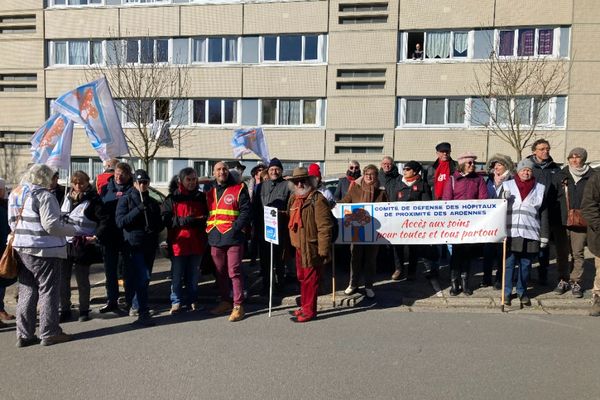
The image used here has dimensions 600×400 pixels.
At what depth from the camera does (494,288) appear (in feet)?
22.8

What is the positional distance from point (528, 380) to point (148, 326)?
4.12 metres

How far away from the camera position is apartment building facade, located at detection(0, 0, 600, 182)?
60.6ft

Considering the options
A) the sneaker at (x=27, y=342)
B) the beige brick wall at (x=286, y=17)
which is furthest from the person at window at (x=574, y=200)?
the beige brick wall at (x=286, y=17)

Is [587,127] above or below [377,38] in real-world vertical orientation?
below

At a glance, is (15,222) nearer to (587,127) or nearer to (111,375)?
(111,375)

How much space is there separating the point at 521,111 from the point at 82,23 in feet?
65.0

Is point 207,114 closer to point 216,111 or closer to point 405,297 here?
point 216,111

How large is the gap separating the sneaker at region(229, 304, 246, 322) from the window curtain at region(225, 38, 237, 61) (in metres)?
17.1

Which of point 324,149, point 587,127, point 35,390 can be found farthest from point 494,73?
point 35,390

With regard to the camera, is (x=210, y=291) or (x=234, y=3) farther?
(x=234, y=3)

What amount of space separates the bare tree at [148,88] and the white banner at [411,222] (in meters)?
13.3

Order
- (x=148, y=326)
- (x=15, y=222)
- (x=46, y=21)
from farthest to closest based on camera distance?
(x=46, y=21) → (x=148, y=326) → (x=15, y=222)

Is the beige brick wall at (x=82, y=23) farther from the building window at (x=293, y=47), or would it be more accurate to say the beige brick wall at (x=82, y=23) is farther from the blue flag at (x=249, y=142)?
the blue flag at (x=249, y=142)

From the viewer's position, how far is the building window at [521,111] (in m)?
17.2
